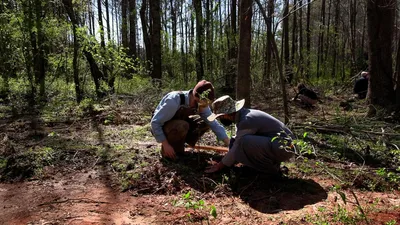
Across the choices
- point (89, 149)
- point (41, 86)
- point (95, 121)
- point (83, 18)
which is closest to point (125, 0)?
point (83, 18)

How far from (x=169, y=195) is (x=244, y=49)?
3.74 m

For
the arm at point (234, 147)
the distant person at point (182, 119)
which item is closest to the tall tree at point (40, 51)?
the distant person at point (182, 119)

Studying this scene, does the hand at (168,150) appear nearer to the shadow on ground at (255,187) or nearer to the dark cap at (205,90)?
the shadow on ground at (255,187)

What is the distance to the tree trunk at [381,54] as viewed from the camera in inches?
276

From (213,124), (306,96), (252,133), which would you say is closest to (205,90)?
(213,124)

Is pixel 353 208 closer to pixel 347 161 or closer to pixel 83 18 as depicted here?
pixel 347 161

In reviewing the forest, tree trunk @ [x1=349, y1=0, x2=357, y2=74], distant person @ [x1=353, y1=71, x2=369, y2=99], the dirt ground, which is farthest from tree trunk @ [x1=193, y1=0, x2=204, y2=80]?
the dirt ground

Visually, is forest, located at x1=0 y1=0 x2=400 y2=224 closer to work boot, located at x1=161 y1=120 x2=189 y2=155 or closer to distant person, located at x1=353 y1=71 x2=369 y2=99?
work boot, located at x1=161 y1=120 x2=189 y2=155

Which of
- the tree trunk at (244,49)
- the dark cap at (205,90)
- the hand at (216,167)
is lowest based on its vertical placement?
the hand at (216,167)

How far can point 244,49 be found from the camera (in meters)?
6.28

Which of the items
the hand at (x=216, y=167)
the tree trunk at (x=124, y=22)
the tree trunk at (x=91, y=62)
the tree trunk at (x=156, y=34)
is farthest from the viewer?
the tree trunk at (x=124, y=22)

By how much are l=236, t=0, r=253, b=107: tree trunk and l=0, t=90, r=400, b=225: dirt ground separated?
2345mm

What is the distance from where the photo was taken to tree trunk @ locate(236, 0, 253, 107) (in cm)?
607

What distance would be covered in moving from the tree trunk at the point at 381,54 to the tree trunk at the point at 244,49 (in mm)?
2868
